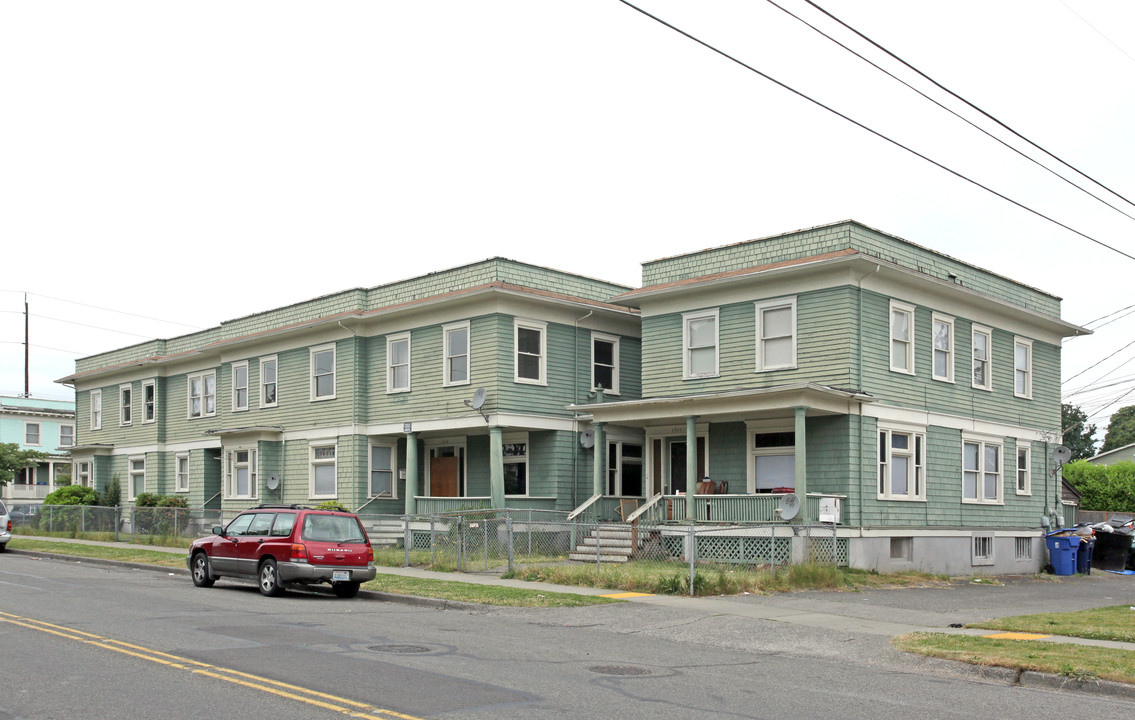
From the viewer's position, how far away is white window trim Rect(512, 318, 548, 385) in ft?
95.9

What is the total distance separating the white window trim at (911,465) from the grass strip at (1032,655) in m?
11.4

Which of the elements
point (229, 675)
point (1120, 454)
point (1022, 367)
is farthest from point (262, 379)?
point (1120, 454)

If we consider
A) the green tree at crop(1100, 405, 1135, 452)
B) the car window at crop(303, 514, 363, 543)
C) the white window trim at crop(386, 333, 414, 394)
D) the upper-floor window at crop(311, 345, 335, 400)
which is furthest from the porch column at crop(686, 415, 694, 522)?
the green tree at crop(1100, 405, 1135, 452)

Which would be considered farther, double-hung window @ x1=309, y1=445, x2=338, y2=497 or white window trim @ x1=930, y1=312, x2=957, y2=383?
double-hung window @ x1=309, y1=445, x2=338, y2=497

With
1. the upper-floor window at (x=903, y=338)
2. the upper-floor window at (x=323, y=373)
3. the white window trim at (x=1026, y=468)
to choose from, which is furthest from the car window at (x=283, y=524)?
the white window trim at (x=1026, y=468)

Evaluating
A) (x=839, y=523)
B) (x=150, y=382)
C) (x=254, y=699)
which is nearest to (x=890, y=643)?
(x=254, y=699)

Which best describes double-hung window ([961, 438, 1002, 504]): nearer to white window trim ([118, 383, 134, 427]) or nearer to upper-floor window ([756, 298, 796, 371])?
upper-floor window ([756, 298, 796, 371])

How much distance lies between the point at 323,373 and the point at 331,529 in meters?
15.8

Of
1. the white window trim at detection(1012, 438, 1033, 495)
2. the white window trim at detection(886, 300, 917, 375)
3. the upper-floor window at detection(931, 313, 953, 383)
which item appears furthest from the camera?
the white window trim at detection(1012, 438, 1033, 495)

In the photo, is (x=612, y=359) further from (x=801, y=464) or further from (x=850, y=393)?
(x=850, y=393)

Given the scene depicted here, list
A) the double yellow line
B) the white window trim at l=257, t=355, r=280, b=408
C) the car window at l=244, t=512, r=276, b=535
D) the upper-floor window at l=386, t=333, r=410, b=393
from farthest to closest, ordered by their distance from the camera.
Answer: the white window trim at l=257, t=355, r=280, b=408
the upper-floor window at l=386, t=333, r=410, b=393
the car window at l=244, t=512, r=276, b=535
the double yellow line

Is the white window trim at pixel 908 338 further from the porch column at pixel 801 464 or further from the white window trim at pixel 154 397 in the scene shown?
the white window trim at pixel 154 397

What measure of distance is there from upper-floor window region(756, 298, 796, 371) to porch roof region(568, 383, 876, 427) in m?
1.25

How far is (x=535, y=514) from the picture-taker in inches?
1133
